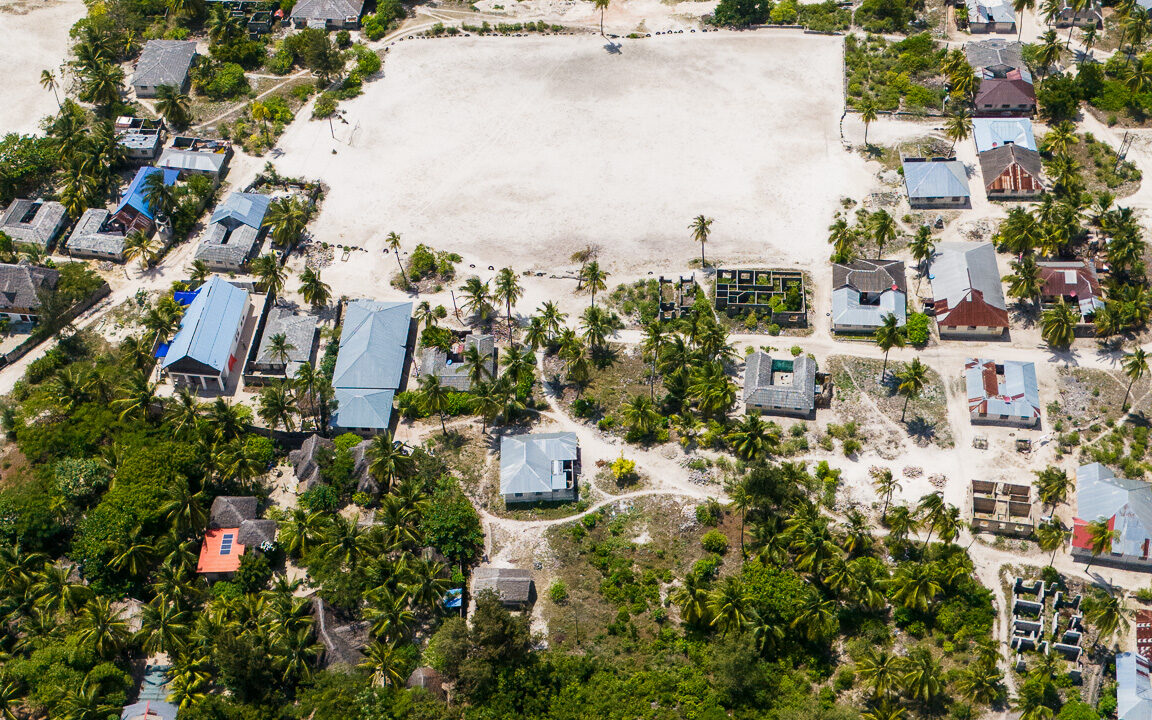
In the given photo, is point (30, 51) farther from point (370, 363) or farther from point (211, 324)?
point (370, 363)

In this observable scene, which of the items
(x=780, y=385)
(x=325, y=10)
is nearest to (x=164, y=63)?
(x=325, y=10)

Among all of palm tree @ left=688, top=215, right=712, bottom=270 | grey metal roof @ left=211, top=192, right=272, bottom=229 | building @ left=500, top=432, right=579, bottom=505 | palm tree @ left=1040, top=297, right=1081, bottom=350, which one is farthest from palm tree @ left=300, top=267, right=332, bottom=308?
palm tree @ left=1040, top=297, right=1081, bottom=350

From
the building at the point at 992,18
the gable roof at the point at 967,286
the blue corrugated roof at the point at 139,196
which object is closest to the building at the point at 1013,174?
the gable roof at the point at 967,286

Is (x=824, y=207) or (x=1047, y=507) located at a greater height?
(x=824, y=207)

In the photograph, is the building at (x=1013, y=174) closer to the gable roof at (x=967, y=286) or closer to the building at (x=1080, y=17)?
the gable roof at (x=967, y=286)

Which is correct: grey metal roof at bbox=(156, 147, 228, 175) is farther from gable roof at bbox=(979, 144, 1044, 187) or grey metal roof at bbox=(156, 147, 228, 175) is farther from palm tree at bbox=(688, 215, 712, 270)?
gable roof at bbox=(979, 144, 1044, 187)

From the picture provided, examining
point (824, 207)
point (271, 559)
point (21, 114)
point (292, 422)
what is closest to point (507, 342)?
point (292, 422)

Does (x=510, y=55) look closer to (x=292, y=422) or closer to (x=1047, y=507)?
(x=292, y=422)
